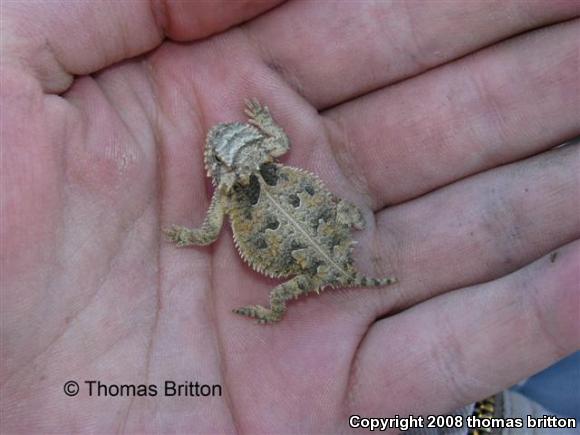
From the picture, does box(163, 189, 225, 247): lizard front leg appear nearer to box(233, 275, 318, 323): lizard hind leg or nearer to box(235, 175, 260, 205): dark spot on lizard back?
box(235, 175, 260, 205): dark spot on lizard back

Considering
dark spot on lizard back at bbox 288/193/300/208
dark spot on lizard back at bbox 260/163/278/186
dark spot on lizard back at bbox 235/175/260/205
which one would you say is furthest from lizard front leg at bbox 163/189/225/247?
dark spot on lizard back at bbox 288/193/300/208

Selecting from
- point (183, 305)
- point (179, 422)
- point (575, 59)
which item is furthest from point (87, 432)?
point (575, 59)

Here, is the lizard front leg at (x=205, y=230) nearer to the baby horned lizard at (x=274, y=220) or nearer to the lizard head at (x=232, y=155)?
the baby horned lizard at (x=274, y=220)

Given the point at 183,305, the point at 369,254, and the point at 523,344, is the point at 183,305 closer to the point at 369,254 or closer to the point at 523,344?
the point at 369,254

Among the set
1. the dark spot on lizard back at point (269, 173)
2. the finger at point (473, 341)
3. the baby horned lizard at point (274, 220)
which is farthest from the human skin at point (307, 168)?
the dark spot on lizard back at point (269, 173)
